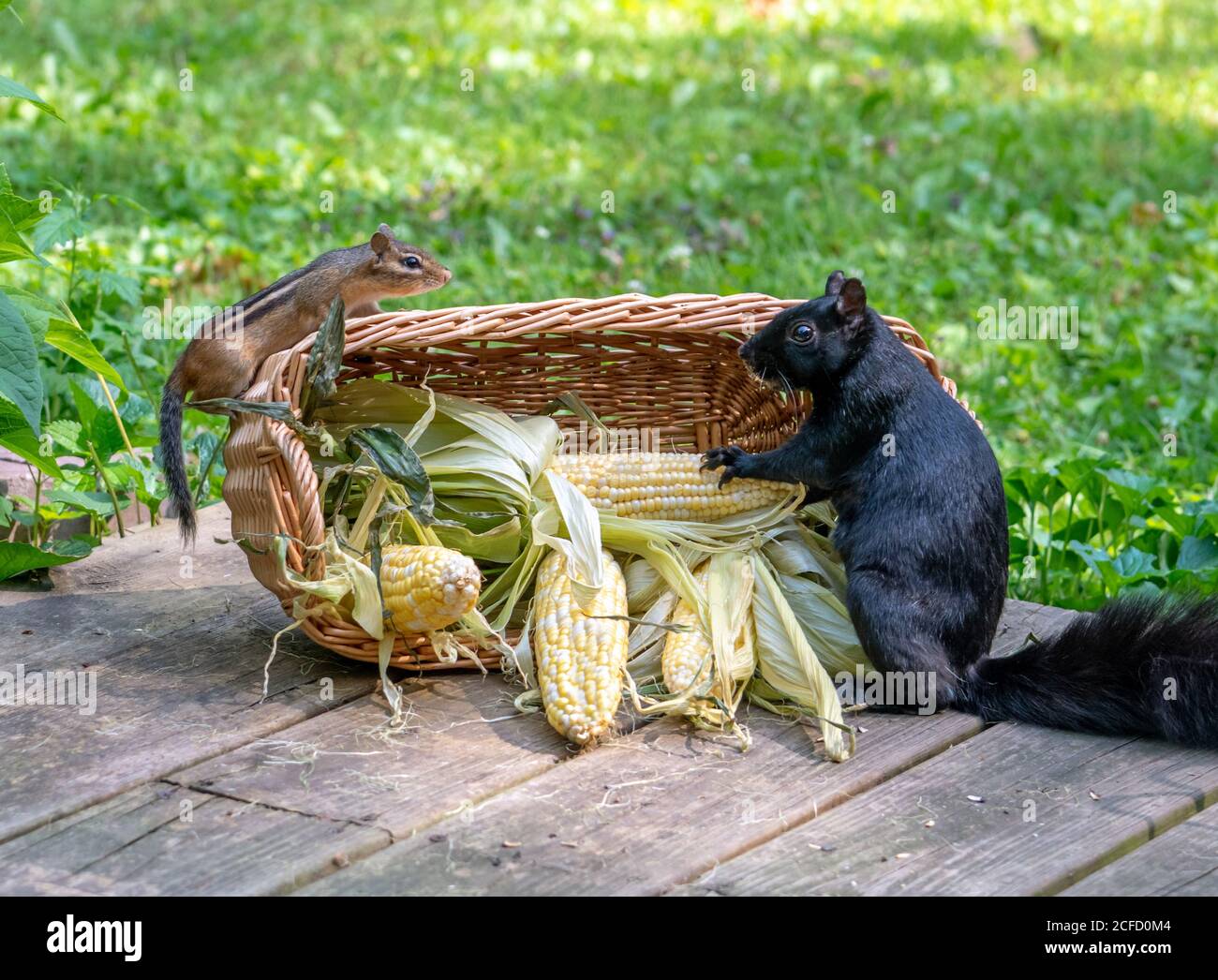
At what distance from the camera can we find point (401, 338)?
108 inches

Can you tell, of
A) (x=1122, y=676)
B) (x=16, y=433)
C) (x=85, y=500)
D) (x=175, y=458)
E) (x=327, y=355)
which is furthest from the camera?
(x=85, y=500)

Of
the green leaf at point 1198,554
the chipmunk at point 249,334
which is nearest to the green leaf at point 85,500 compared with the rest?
the chipmunk at point 249,334

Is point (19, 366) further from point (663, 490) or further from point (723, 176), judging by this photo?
point (723, 176)

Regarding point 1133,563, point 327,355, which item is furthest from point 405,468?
point 1133,563

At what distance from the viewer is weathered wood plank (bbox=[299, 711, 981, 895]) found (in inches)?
80.8

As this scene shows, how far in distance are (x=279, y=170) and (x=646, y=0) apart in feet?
11.2

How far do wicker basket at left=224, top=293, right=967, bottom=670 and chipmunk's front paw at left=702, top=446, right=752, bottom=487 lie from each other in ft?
0.70

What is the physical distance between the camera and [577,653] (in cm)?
257

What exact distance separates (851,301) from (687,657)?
766 mm

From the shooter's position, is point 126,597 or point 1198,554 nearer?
point 126,597

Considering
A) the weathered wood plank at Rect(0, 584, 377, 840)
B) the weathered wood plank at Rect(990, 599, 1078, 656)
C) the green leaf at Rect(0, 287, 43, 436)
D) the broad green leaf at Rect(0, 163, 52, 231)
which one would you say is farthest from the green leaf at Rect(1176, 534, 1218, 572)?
the broad green leaf at Rect(0, 163, 52, 231)

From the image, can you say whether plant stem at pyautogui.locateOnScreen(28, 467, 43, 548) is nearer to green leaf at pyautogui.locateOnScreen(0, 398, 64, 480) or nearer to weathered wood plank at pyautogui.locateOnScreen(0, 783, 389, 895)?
green leaf at pyautogui.locateOnScreen(0, 398, 64, 480)

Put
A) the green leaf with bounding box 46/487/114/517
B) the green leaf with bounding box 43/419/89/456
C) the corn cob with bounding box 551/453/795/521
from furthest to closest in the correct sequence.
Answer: the green leaf with bounding box 43/419/89/456, the green leaf with bounding box 46/487/114/517, the corn cob with bounding box 551/453/795/521

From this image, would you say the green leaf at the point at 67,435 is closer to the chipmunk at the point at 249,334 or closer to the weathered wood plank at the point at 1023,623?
the chipmunk at the point at 249,334
